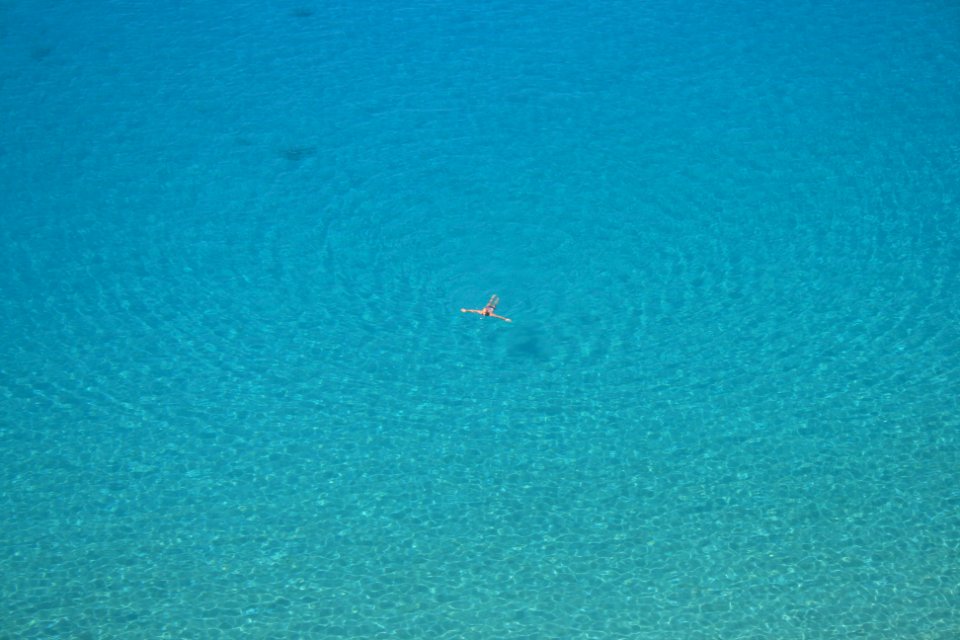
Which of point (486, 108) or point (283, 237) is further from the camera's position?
point (486, 108)

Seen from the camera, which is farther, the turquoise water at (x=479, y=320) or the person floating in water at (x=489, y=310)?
the person floating in water at (x=489, y=310)

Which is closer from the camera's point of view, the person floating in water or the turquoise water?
the turquoise water

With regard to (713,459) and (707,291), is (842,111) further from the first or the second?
(713,459)

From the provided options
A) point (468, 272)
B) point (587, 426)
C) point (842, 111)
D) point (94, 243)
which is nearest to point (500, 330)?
point (468, 272)

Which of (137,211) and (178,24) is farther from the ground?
(178,24)

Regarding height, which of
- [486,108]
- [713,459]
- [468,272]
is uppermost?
[486,108]

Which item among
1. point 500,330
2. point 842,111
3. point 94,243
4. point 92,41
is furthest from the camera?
point 92,41

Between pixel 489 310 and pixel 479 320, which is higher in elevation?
pixel 489 310

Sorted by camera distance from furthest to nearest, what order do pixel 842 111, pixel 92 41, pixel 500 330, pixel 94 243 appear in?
pixel 92 41 < pixel 842 111 < pixel 94 243 < pixel 500 330
